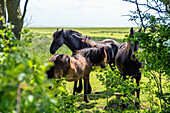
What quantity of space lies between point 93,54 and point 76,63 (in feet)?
3.14

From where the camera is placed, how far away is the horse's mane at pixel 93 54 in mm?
5984

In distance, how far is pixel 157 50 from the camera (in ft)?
7.78

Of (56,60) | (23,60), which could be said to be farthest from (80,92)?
(23,60)

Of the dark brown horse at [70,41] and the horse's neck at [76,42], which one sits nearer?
the dark brown horse at [70,41]

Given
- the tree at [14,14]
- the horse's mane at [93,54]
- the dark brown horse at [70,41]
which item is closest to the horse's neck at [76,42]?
the dark brown horse at [70,41]

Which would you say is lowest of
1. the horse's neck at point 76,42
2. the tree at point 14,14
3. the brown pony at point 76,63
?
the brown pony at point 76,63

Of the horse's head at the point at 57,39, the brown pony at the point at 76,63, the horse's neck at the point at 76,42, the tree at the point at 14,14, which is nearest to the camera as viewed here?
the tree at the point at 14,14

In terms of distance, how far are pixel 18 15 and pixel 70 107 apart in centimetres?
222

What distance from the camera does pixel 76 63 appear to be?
5316mm

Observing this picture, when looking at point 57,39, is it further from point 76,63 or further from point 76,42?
point 76,63

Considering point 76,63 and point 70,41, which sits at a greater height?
point 70,41

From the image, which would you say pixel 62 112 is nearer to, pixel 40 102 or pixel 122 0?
pixel 40 102

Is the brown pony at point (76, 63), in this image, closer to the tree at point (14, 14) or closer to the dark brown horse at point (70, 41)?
the dark brown horse at point (70, 41)

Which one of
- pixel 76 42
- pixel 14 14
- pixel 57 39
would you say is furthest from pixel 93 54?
pixel 14 14
